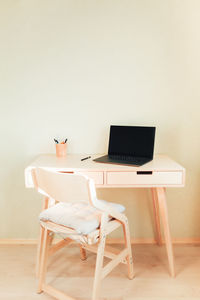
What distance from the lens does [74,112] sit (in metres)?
1.98

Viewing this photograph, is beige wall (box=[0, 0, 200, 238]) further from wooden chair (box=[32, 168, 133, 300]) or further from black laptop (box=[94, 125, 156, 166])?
wooden chair (box=[32, 168, 133, 300])

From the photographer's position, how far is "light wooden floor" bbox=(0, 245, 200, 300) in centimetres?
153

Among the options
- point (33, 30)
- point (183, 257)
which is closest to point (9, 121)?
point (33, 30)

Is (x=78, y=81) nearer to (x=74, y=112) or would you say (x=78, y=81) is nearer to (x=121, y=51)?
(x=74, y=112)

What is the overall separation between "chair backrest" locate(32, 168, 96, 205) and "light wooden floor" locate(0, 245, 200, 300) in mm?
718

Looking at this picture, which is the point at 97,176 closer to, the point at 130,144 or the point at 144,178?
the point at 144,178

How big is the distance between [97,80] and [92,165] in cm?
70

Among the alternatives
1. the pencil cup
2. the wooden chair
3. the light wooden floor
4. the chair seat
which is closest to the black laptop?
the pencil cup

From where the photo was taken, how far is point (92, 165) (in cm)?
166

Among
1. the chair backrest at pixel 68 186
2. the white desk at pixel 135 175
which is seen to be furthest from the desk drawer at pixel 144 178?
the chair backrest at pixel 68 186

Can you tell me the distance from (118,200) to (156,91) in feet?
3.03

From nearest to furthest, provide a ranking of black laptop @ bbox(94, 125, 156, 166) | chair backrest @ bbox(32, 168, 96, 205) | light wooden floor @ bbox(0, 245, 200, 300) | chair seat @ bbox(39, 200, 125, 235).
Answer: chair backrest @ bbox(32, 168, 96, 205), chair seat @ bbox(39, 200, 125, 235), light wooden floor @ bbox(0, 245, 200, 300), black laptop @ bbox(94, 125, 156, 166)

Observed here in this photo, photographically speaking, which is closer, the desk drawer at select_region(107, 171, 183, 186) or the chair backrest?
the chair backrest

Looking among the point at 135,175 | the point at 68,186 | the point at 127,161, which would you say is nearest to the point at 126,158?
the point at 127,161
